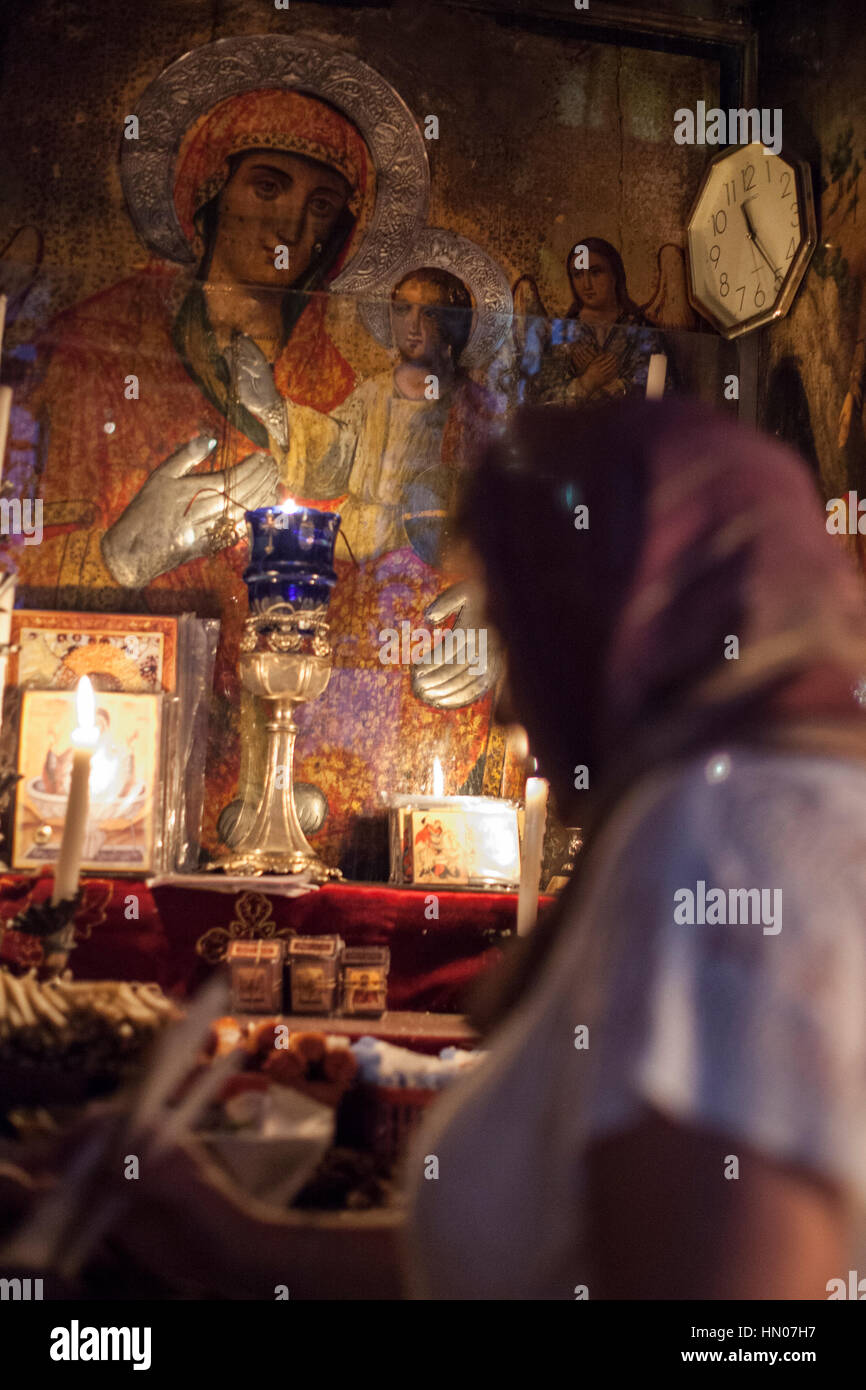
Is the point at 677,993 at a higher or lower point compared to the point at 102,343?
lower

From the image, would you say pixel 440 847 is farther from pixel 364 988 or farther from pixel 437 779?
pixel 364 988

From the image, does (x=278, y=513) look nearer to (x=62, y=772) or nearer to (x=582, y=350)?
(x=62, y=772)

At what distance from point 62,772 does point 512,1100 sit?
2.79 m

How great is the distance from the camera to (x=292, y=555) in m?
3.57

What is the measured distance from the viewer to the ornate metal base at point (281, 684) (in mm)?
3545

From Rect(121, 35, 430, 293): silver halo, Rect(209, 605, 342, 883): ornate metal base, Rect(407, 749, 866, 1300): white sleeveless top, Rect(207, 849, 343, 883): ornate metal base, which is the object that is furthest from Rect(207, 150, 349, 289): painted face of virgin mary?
Rect(407, 749, 866, 1300): white sleeveless top

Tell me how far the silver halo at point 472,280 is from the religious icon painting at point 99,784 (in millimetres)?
1803

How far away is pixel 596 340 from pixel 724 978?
402cm

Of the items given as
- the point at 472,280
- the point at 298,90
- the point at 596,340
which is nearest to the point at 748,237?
the point at 596,340

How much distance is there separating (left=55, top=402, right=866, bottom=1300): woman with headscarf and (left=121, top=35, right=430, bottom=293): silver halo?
343 cm

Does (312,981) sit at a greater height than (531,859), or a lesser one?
lesser

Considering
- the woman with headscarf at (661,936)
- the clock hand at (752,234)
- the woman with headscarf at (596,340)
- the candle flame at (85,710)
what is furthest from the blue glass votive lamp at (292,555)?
the woman with headscarf at (661,936)
